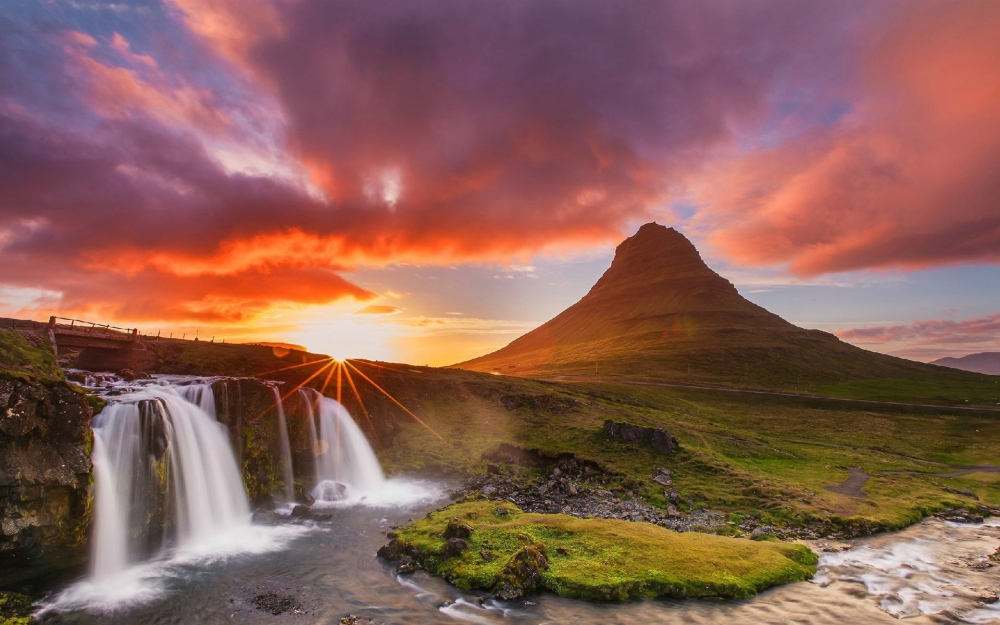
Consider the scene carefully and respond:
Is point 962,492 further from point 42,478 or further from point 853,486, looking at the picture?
point 42,478

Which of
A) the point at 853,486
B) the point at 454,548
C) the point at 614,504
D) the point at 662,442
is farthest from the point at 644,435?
the point at 454,548

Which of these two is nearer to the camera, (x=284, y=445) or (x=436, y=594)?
(x=436, y=594)

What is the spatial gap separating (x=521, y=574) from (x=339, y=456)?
3225cm

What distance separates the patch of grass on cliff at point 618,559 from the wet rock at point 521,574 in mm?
477

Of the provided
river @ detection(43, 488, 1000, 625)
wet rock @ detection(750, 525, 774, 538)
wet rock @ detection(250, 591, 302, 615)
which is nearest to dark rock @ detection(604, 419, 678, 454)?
wet rock @ detection(750, 525, 774, 538)

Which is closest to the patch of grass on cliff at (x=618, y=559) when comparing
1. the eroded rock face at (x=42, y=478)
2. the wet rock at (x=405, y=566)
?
the wet rock at (x=405, y=566)

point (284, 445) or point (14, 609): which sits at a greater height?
point (284, 445)

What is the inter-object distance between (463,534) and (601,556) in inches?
318

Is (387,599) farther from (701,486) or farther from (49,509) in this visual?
(701,486)

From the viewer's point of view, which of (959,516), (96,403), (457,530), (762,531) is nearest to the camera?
(457,530)

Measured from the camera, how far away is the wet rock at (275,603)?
20750mm

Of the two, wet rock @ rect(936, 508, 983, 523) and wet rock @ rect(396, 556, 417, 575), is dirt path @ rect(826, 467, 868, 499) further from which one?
wet rock @ rect(396, 556, 417, 575)

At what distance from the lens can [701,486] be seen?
133 ft

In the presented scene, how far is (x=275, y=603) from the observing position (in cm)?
2131
